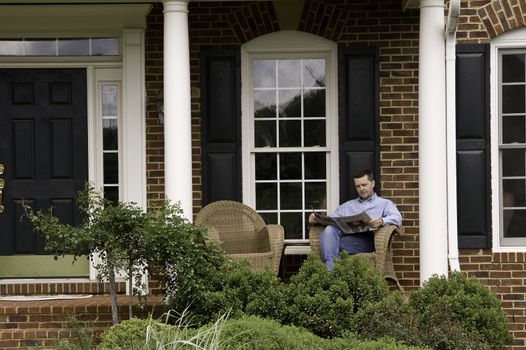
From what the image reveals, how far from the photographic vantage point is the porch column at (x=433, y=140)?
30.2ft

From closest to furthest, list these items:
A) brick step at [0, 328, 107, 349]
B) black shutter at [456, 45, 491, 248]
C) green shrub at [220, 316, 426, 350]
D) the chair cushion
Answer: green shrub at [220, 316, 426, 350] → brick step at [0, 328, 107, 349] → the chair cushion → black shutter at [456, 45, 491, 248]

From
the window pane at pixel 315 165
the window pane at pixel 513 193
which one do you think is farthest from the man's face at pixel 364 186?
the window pane at pixel 513 193

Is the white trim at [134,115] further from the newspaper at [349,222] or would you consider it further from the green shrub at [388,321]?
the green shrub at [388,321]

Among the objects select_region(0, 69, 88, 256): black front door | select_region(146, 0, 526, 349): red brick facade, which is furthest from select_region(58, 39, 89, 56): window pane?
select_region(146, 0, 526, 349): red brick facade

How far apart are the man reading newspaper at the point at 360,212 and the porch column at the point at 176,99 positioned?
1263 millimetres

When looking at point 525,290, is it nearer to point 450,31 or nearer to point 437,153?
point 437,153

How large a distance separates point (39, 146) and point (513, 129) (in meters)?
4.61

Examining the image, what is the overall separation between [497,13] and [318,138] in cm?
209

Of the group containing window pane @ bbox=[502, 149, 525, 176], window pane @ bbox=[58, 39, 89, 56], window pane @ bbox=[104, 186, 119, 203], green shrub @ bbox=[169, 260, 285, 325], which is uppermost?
window pane @ bbox=[58, 39, 89, 56]

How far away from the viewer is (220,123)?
1028 centimetres

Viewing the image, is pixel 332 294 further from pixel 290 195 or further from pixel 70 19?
pixel 70 19

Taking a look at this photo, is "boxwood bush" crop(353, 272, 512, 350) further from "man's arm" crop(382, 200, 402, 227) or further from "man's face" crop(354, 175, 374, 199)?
"man's face" crop(354, 175, 374, 199)

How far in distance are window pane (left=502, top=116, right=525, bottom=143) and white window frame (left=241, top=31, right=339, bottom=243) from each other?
5.32 feet

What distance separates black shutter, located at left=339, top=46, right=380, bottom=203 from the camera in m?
10.2
